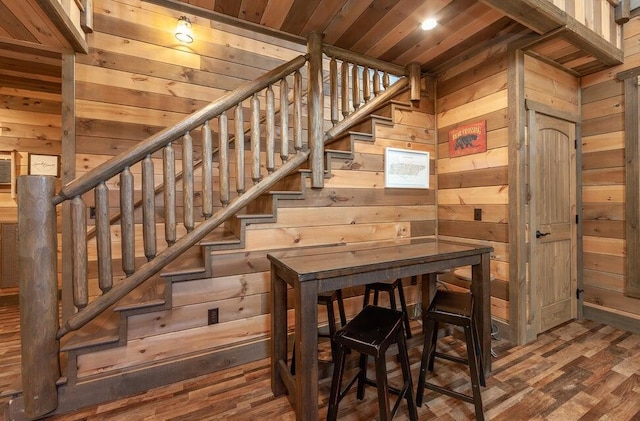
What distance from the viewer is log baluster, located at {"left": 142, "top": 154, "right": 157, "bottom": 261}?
5.80 ft

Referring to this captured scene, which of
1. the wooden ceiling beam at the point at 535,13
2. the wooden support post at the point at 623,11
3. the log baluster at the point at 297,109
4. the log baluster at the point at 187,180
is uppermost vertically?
the wooden support post at the point at 623,11

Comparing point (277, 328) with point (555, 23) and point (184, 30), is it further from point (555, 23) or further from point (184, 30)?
point (555, 23)

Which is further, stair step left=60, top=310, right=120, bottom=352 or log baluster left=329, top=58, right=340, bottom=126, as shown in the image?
log baluster left=329, top=58, right=340, bottom=126

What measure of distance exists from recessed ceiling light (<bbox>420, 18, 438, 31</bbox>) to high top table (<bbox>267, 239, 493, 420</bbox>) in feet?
5.83

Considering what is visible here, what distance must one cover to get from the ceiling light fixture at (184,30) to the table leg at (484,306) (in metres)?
2.98

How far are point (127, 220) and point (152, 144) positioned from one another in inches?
19.0

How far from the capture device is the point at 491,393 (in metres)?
1.82

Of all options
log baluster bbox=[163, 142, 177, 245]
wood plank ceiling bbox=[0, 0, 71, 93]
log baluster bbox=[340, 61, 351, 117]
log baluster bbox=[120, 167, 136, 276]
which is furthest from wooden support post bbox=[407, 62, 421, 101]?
wood plank ceiling bbox=[0, 0, 71, 93]

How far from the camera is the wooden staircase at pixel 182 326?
175 cm

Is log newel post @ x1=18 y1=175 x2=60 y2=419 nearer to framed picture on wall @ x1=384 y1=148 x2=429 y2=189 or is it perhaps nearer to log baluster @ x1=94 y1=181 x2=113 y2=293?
log baluster @ x1=94 y1=181 x2=113 y2=293

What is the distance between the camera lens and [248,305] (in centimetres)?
220

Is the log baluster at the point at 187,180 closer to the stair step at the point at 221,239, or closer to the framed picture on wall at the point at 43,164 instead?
the stair step at the point at 221,239

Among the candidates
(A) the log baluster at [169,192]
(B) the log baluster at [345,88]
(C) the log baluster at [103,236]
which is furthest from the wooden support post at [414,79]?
(C) the log baluster at [103,236]

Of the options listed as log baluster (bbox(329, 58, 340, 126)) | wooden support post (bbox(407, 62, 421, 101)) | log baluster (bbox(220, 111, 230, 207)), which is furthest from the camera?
wooden support post (bbox(407, 62, 421, 101))
